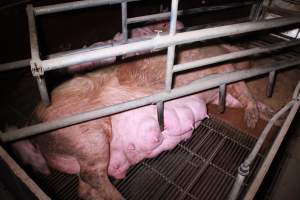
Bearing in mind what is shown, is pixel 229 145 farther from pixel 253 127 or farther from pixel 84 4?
pixel 84 4

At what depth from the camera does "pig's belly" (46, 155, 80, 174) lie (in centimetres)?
229

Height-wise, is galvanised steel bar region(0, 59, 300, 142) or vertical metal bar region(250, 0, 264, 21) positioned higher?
vertical metal bar region(250, 0, 264, 21)

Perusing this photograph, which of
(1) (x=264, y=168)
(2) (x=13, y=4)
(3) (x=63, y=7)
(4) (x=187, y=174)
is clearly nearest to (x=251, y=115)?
(4) (x=187, y=174)

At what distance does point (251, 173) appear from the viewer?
249 cm

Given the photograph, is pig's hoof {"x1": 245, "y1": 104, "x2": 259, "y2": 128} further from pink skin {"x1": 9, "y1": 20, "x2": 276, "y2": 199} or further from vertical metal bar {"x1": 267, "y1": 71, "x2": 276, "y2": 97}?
pink skin {"x1": 9, "y1": 20, "x2": 276, "y2": 199}

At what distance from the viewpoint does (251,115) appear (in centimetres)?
311

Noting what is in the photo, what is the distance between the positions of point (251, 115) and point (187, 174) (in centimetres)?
119

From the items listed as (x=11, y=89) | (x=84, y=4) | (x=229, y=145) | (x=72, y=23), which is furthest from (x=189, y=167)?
(x=72, y=23)

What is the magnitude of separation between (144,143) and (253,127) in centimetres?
148

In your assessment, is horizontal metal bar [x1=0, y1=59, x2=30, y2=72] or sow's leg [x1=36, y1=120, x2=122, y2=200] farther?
horizontal metal bar [x1=0, y1=59, x2=30, y2=72]

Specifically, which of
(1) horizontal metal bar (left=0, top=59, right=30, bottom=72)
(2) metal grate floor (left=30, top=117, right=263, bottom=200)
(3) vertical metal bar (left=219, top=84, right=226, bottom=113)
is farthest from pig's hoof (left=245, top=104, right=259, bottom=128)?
(1) horizontal metal bar (left=0, top=59, right=30, bottom=72)

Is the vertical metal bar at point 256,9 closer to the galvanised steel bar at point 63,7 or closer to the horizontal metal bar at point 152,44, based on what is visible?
the horizontal metal bar at point 152,44

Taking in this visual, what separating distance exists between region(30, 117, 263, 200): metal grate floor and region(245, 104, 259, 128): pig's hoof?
228 millimetres

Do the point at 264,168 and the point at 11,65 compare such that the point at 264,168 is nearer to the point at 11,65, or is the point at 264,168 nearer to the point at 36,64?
the point at 36,64
